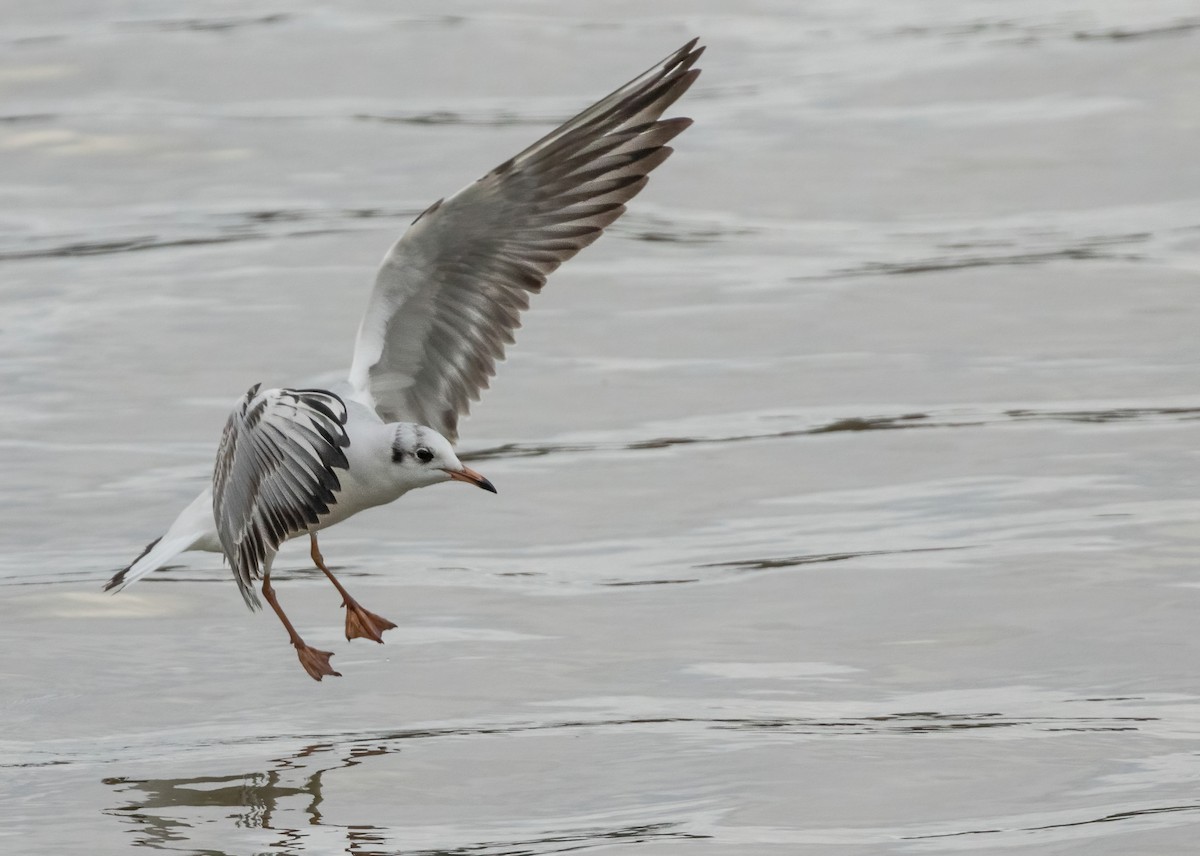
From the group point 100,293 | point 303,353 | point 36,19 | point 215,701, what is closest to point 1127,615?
point 215,701

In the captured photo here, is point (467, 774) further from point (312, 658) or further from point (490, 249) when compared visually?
point (490, 249)

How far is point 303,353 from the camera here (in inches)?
366

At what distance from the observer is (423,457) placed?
6109mm

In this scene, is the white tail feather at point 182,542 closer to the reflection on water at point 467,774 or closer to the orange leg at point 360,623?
the orange leg at point 360,623

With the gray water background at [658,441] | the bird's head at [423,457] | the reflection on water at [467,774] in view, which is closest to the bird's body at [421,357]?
the bird's head at [423,457]

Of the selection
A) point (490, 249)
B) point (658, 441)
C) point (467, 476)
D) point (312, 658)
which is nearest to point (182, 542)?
point (312, 658)

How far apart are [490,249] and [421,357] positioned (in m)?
0.41

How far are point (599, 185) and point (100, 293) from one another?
444 cm

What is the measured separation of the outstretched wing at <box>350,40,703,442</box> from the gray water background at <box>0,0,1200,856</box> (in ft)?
2.20

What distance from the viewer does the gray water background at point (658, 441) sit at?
5.30m

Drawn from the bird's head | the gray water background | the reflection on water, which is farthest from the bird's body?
the reflection on water

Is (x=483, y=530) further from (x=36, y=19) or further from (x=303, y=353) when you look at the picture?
(x=36, y=19)

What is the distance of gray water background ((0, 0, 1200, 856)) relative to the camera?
530 cm

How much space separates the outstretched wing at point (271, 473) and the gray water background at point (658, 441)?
0.45 metres
